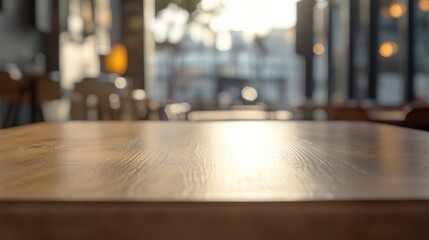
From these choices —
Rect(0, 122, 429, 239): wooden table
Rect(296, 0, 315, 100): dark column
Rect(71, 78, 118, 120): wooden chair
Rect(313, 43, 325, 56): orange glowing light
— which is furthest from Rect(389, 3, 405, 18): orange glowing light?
Rect(0, 122, 429, 239): wooden table

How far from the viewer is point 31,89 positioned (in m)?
4.66

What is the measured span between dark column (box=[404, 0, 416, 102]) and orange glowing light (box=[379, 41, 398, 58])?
0.85m

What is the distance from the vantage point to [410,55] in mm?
7621

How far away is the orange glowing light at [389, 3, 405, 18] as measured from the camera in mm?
8020

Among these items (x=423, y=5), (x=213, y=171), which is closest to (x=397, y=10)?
(x=423, y=5)

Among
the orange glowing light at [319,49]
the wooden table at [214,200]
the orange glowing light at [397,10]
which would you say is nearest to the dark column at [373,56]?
the orange glowing light at [397,10]

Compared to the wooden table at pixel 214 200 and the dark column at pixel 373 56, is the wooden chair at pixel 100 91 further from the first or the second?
the dark column at pixel 373 56

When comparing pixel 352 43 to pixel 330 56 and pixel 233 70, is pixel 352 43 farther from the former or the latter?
pixel 233 70

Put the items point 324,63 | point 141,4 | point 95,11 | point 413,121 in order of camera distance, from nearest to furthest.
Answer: point 413,121 → point 95,11 → point 141,4 → point 324,63

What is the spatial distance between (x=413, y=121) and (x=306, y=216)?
177 centimetres

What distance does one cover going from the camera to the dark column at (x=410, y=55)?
7.62m

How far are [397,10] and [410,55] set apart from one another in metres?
0.98

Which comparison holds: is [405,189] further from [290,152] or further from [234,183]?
[290,152]

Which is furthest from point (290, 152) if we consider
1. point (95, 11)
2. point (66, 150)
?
point (95, 11)
